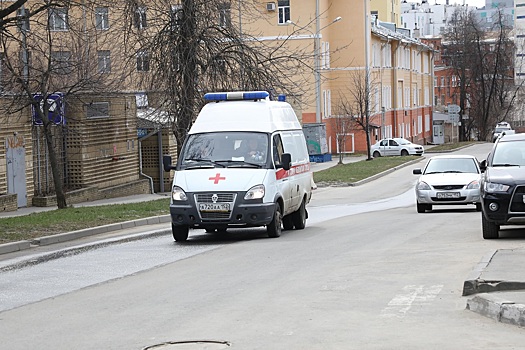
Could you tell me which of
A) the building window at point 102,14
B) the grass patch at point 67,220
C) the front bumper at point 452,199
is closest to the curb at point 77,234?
the grass patch at point 67,220

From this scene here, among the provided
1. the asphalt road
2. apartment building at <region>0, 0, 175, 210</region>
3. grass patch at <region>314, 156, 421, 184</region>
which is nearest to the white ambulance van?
the asphalt road

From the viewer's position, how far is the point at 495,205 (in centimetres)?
1556

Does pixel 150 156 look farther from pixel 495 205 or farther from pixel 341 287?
pixel 341 287

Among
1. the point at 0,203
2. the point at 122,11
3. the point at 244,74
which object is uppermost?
the point at 122,11

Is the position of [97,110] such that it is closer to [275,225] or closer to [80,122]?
[80,122]

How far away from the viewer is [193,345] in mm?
8047

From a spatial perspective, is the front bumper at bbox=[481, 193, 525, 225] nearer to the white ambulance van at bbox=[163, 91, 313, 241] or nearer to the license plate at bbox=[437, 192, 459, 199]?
the white ambulance van at bbox=[163, 91, 313, 241]

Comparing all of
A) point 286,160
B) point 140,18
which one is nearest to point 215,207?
point 286,160

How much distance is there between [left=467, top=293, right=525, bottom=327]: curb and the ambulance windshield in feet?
29.8

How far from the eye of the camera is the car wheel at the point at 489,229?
16.0 m

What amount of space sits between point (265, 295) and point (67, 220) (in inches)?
499

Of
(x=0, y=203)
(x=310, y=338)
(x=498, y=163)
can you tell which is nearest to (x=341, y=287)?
(x=310, y=338)

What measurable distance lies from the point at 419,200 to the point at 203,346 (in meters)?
18.0

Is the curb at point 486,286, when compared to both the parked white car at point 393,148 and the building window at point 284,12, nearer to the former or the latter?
the building window at point 284,12
